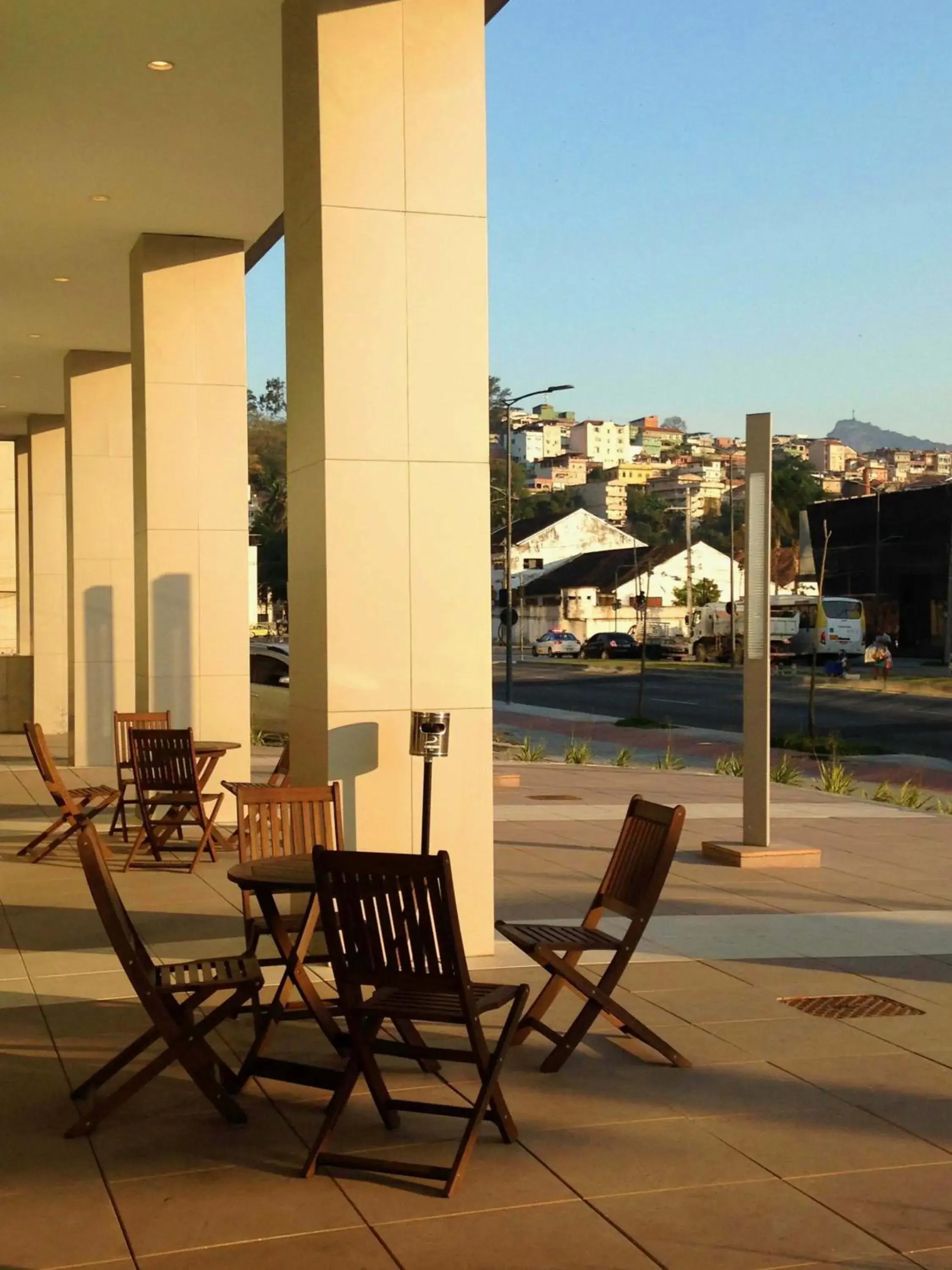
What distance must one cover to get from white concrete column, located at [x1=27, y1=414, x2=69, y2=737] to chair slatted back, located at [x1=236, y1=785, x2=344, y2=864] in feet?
58.8

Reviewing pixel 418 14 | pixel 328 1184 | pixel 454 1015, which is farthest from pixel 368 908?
pixel 418 14

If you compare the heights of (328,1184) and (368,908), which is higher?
(368,908)

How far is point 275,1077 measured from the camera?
5168mm

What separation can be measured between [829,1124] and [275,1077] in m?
1.88

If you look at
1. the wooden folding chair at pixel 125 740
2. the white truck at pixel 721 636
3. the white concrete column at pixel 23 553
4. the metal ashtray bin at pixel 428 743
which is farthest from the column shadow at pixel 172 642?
the white truck at pixel 721 636

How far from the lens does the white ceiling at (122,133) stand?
8906mm

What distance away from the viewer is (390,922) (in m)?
4.64

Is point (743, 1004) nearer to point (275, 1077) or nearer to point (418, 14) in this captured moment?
point (275, 1077)

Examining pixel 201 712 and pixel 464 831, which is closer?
pixel 464 831

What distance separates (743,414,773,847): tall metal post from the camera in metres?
10.7

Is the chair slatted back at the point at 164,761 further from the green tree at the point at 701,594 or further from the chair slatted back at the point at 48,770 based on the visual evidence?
the green tree at the point at 701,594

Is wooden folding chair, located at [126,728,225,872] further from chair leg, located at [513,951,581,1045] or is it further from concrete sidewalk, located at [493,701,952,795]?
concrete sidewalk, located at [493,701,952,795]

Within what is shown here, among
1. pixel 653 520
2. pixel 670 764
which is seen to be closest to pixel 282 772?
pixel 670 764

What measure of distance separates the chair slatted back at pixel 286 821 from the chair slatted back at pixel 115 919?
122cm
